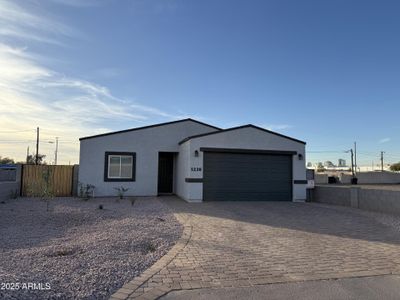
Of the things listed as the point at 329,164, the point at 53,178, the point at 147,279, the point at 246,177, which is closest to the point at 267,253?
the point at 147,279

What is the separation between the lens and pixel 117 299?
12.0 feet

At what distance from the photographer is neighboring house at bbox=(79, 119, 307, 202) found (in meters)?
15.2

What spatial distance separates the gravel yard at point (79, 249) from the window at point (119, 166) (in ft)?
22.7

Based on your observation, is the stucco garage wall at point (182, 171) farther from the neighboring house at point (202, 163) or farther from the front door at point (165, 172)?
the front door at point (165, 172)

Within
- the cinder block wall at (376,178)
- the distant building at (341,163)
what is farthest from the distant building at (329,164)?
the cinder block wall at (376,178)

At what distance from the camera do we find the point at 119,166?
17.5 m

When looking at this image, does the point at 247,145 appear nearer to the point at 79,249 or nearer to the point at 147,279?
the point at 79,249

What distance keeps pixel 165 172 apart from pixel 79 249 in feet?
44.1

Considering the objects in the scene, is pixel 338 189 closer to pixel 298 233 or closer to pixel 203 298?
pixel 298 233

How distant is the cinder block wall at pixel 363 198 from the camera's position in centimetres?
1159

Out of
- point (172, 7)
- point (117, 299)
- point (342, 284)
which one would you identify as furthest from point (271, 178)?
point (117, 299)

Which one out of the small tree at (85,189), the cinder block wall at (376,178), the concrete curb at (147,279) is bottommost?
the concrete curb at (147,279)

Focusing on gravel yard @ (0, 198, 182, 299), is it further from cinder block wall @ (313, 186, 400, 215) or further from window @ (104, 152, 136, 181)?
cinder block wall @ (313, 186, 400, 215)

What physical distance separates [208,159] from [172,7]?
714 centimetres
